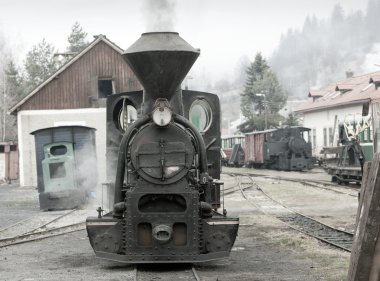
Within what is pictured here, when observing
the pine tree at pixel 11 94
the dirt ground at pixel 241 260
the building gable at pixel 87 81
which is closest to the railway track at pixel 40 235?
the dirt ground at pixel 241 260

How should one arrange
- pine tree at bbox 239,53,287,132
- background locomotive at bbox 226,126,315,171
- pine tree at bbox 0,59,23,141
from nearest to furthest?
background locomotive at bbox 226,126,315,171 → pine tree at bbox 0,59,23,141 → pine tree at bbox 239,53,287,132

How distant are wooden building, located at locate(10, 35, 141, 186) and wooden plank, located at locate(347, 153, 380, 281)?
27232 mm

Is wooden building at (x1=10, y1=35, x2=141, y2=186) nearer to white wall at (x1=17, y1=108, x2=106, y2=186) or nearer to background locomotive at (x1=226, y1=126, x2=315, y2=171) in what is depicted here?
white wall at (x1=17, y1=108, x2=106, y2=186)

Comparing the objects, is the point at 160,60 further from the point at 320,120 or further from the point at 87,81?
the point at 320,120

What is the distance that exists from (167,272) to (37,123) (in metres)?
24.2

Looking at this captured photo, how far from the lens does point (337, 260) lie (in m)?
8.94

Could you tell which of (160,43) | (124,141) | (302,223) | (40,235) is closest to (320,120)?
(302,223)

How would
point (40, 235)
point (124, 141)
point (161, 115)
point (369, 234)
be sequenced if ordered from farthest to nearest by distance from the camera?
point (40, 235)
point (124, 141)
point (161, 115)
point (369, 234)

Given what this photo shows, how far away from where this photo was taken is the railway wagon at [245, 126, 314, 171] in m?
39.0

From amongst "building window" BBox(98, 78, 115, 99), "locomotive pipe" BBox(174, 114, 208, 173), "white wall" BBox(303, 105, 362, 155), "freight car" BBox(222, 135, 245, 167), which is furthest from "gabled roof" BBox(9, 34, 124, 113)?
"locomotive pipe" BBox(174, 114, 208, 173)

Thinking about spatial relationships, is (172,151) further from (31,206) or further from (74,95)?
(74,95)

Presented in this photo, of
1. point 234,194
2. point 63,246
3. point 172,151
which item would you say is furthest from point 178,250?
point 234,194

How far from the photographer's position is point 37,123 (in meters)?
31.4

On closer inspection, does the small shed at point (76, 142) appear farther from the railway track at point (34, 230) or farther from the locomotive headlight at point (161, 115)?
the locomotive headlight at point (161, 115)
